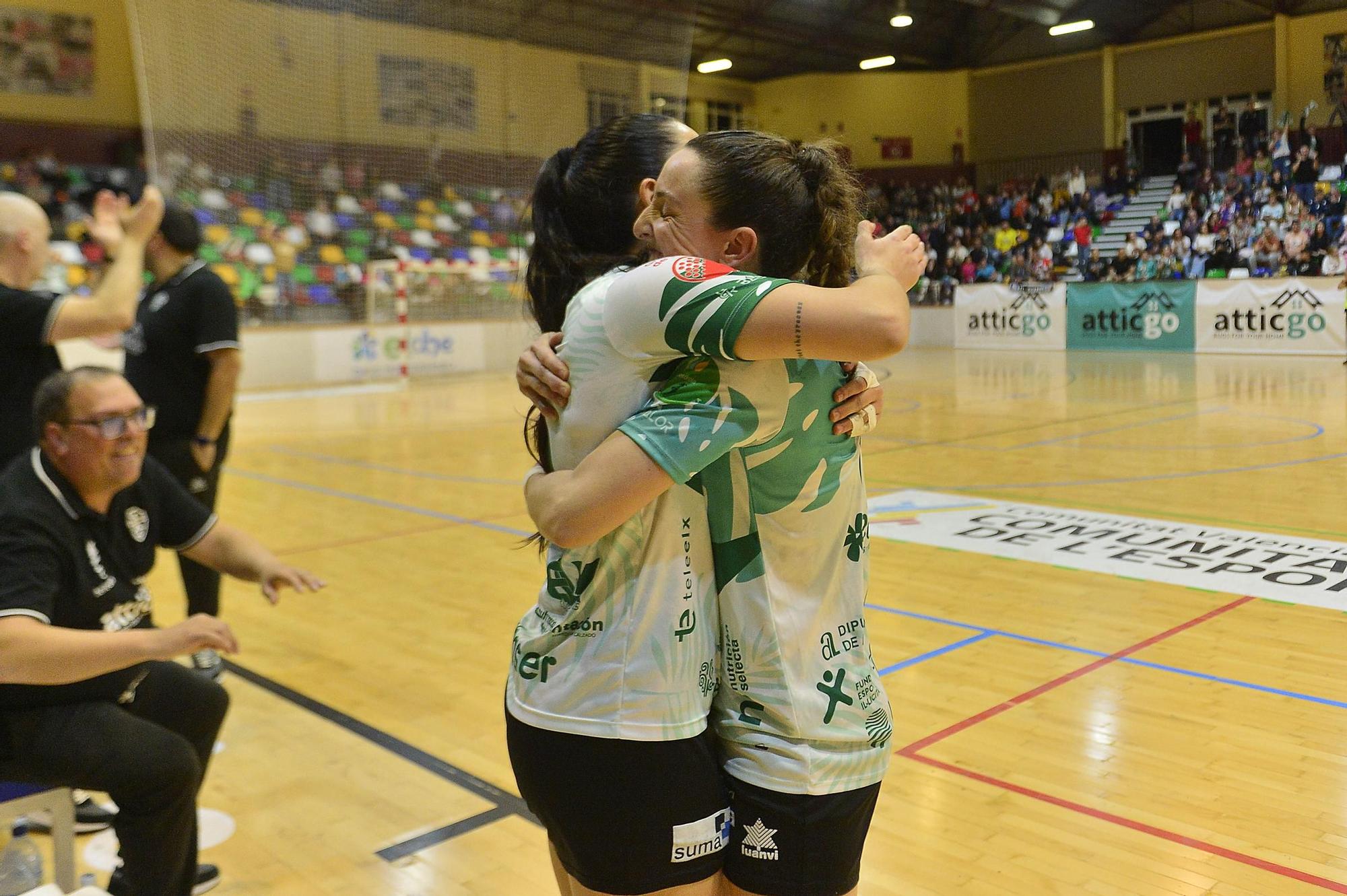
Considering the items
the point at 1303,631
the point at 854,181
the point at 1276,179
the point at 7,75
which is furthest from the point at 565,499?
the point at 1276,179

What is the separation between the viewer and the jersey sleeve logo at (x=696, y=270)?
1.21m

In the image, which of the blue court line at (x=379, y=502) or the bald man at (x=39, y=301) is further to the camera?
the blue court line at (x=379, y=502)

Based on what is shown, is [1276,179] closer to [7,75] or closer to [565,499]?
[7,75]

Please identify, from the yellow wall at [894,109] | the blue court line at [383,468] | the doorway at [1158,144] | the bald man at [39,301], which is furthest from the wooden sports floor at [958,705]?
the yellow wall at [894,109]

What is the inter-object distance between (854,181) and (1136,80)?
28.8 m

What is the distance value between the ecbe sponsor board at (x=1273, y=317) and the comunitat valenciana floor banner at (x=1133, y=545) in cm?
1076

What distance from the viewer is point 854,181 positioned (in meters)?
1.38

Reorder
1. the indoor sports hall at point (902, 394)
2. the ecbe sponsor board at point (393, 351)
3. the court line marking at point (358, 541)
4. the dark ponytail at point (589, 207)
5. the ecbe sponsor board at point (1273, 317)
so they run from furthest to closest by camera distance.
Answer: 1. the ecbe sponsor board at point (393, 351)
2. the ecbe sponsor board at point (1273, 317)
3. the court line marking at point (358, 541)
4. the indoor sports hall at point (902, 394)
5. the dark ponytail at point (589, 207)

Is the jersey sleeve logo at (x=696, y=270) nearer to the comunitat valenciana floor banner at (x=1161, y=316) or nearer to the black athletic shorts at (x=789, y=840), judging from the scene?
the black athletic shorts at (x=789, y=840)

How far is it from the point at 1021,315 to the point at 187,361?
17.1 m

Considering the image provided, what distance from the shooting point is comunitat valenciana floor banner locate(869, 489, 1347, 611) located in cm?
505

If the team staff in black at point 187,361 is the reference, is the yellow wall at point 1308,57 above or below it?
above

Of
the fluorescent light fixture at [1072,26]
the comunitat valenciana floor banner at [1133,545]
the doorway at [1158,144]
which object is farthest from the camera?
the doorway at [1158,144]

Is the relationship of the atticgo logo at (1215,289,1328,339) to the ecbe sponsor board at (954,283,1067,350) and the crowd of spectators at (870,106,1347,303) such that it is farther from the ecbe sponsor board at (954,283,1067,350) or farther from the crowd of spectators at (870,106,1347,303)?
the ecbe sponsor board at (954,283,1067,350)
